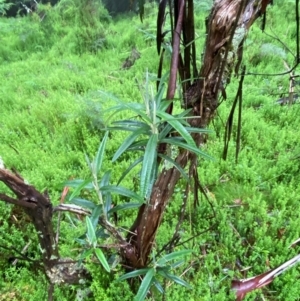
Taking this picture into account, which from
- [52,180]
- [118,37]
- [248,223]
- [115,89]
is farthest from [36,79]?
[248,223]

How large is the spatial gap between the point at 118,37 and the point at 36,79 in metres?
1.56

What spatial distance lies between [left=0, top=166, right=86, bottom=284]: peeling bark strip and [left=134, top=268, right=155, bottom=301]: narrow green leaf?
1.07 ft

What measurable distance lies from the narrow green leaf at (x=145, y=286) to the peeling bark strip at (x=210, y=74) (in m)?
0.13

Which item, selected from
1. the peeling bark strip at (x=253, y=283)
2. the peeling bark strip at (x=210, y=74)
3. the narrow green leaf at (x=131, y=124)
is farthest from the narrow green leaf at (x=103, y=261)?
the peeling bark strip at (x=253, y=283)

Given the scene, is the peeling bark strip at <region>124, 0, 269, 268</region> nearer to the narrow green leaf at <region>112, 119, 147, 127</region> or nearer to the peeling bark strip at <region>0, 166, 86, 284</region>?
the narrow green leaf at <region>112, 119, 147, 127</region>

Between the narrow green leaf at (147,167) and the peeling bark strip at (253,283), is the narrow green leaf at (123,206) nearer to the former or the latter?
the narrow green leaf at (147,167)

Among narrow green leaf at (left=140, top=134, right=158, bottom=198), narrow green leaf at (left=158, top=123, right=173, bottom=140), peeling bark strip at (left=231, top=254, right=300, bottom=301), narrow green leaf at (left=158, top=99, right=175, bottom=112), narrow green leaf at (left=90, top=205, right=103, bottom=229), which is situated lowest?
peeling bark strip at (left=231, top=254, right=300, bottom=301)

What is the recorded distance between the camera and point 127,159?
2.82m

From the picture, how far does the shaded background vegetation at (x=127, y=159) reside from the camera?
185 cm

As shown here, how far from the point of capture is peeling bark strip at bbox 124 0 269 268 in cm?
111

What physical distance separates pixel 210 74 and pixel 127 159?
1.68m

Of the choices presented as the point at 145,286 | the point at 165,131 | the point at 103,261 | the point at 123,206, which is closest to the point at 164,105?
the point at 165,131

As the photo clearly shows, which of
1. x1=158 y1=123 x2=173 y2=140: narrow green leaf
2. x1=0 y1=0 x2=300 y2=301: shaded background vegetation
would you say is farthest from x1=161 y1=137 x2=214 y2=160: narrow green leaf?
x1=0 y1=0 x2=300 y2=301: shaded background vegetation

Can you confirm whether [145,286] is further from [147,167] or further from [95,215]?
[147,167]
